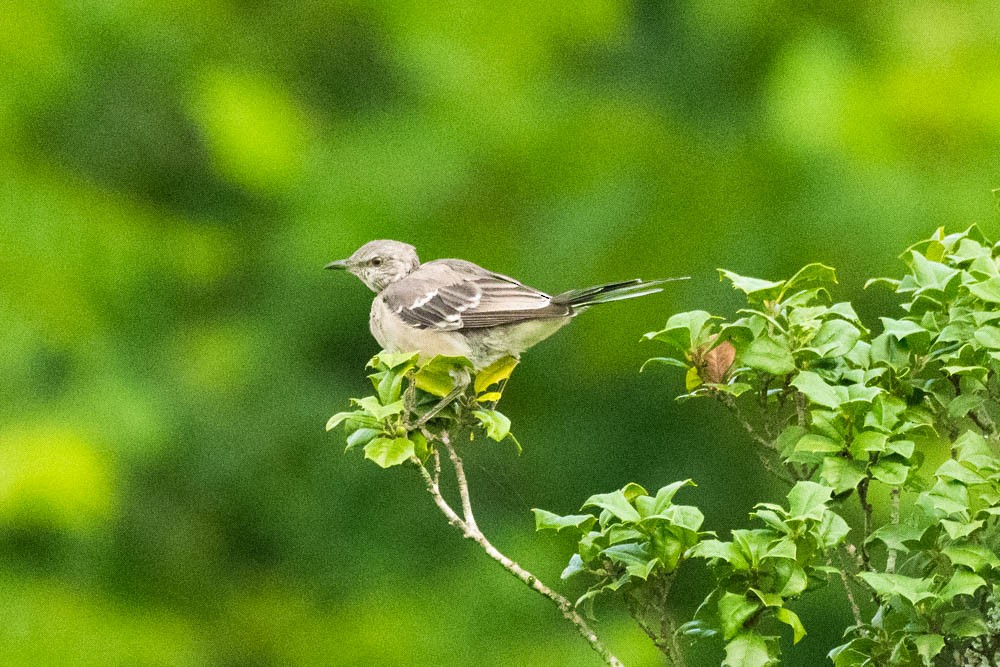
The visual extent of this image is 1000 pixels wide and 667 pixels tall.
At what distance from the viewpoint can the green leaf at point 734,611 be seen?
7.27ft

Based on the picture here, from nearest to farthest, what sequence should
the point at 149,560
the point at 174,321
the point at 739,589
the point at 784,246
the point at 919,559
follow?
the point at 739,589
the point at 919,559
the point at 784,246
the point at 149,560
the point at 174,321

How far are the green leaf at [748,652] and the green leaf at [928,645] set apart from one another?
0.24 metres

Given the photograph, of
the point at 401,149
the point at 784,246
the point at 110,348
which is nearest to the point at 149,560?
the point at 110,348

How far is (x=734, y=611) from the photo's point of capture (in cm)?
222

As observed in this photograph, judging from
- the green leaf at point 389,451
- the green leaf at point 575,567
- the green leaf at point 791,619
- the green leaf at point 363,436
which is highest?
the green leaf at point 363,436

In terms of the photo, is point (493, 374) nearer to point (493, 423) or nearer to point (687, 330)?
point (493, 423)

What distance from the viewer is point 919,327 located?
2.53 m

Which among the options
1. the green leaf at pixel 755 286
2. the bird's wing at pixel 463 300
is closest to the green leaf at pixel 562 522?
the green leaf at pixel 755 286

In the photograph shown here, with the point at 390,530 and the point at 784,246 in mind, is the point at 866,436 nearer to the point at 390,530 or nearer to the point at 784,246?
the point at 784,246

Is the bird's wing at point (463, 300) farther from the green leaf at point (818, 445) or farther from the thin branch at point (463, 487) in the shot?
the green leaf at point (818, 445)

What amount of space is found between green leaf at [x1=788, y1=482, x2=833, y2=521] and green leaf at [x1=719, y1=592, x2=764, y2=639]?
16 cm

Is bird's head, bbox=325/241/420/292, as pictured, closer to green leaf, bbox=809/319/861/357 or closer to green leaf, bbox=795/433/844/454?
green leaf, bbox=809/319/861/357

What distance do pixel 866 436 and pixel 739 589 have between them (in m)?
0.34

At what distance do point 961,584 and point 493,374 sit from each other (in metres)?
1.20
